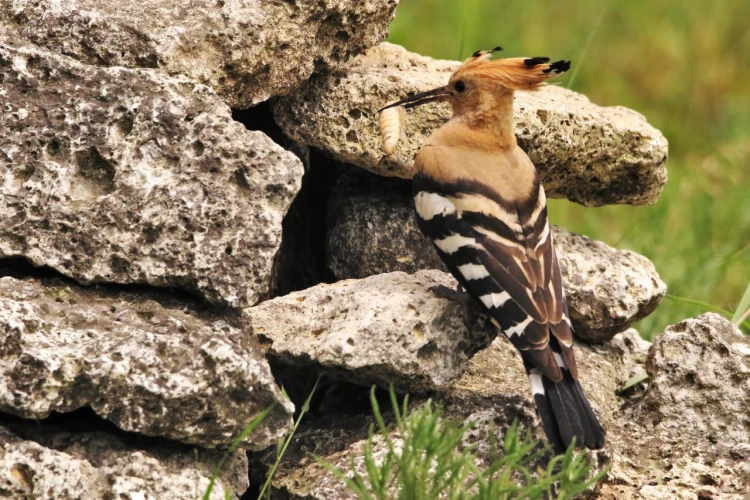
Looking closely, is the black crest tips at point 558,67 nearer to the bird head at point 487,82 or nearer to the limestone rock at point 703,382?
the bird head at point 487,82

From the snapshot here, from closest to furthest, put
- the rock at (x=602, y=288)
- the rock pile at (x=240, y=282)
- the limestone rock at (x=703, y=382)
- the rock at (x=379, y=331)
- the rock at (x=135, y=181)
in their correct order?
the rock pile at (x=240, y=282), the rock at (x=135, y=181), the rock at (x=379, y=331), the limestone rock at (x=703, y=382), the rock at (x=602, y=288)

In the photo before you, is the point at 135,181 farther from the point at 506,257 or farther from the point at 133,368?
the point at 506,257

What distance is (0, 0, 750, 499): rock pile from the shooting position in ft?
8.88

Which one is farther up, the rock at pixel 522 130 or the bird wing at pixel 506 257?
the rock at pixel 522 130

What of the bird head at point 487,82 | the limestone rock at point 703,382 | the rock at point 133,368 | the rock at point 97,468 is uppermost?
the bird head at point 487,82

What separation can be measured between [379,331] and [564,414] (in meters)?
0.58

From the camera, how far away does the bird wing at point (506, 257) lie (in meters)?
3.25

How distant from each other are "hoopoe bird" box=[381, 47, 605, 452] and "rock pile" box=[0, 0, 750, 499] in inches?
4.1

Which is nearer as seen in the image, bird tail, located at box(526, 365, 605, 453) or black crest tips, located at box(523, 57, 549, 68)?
bird tail, located at box(526, 365, 605, 453)

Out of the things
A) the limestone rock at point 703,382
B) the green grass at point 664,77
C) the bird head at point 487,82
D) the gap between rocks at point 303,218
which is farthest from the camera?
the green grass at point 664,77

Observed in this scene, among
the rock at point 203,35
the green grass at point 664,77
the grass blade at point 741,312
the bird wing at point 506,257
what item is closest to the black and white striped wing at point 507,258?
the bird wing at point 506,257

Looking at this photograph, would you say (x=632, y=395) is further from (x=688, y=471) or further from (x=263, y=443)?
(x=263, y=443)

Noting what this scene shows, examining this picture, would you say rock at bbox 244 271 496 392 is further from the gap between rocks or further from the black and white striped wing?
the gap between rocks

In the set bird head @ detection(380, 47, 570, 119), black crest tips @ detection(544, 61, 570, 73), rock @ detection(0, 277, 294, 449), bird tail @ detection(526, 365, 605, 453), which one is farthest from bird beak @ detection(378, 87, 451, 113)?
rock @ detection(0, 277, 294, 449)
